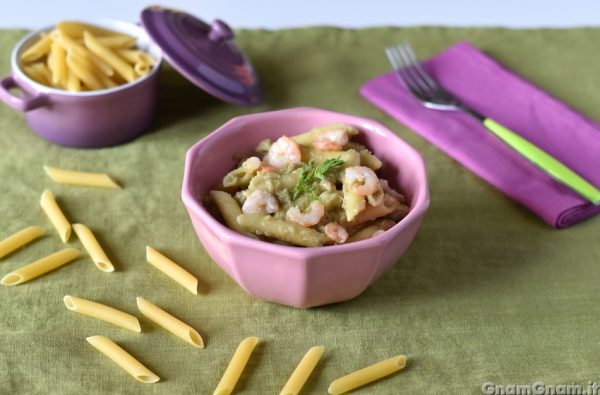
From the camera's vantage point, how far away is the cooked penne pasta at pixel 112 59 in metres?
1.94

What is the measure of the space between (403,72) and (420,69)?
48mm

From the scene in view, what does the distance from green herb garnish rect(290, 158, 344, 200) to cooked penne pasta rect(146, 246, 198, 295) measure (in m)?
0.27

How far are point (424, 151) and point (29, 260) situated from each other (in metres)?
0.96

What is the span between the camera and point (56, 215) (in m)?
1.70

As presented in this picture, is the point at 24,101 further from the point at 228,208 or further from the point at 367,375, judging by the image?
the point at 367,375

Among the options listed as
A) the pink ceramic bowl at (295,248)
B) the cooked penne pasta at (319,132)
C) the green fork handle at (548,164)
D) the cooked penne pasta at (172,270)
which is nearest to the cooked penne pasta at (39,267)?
the cooked penne pasta at (172,270)

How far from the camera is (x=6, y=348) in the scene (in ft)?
4.65

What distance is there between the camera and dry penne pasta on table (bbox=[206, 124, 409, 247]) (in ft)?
4.60

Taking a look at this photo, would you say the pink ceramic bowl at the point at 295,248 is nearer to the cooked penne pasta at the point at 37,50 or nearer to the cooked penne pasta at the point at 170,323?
the cooked penne pasta at the point at 170,323

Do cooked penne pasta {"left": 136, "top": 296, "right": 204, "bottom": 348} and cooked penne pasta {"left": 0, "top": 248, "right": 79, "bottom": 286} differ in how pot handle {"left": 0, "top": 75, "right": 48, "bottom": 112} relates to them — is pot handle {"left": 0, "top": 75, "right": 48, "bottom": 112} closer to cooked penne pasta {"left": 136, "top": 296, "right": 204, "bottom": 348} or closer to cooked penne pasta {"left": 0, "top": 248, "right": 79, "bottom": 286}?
cooked penne pasta {"left": 0, "top": 248, "right": 79, "bottom": 286}

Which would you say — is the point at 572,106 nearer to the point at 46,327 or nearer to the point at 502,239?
the point at 502,239

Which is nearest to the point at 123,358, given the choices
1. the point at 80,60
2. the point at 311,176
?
the point at 311,176

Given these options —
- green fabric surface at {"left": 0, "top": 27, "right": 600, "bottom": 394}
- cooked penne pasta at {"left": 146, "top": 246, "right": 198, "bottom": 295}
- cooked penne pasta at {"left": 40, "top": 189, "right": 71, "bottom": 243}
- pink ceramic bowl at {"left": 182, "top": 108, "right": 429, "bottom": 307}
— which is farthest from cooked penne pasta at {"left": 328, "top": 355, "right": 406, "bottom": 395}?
cooked penne pasta at {"left": 40, "top": 189, "right": 71, "bottom": 243}

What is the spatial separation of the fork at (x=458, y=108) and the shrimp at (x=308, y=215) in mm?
646
